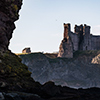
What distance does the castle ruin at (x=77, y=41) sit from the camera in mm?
104213

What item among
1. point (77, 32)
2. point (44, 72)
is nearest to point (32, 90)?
point (44, 72)

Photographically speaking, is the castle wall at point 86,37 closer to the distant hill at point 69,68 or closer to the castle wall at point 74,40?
the castle wall at point 74,40

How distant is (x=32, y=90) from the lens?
10.8m

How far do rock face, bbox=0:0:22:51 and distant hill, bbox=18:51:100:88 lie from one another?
3220 inches

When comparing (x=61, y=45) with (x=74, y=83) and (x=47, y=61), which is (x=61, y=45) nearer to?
(x=47, y=61)

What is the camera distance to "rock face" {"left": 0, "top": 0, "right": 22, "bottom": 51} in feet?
41.6

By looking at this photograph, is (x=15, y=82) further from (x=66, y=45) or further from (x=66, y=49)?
(x=66, y=49)

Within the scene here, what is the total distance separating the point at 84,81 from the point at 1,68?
317ft

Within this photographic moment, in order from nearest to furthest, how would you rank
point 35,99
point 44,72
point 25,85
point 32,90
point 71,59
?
1. point 35,99
2. point 32,90
3. point 25,85
4. point 44,72
5. point 71,59

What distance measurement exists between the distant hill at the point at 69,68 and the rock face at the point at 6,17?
8179 centimetres

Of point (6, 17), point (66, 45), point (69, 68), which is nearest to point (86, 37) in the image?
point (66, 45)

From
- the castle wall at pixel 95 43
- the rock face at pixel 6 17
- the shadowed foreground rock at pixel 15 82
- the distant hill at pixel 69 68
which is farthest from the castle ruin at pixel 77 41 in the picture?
the shadowed foreground rock at pixel 15 82

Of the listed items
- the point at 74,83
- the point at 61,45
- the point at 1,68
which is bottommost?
the point at 74,83

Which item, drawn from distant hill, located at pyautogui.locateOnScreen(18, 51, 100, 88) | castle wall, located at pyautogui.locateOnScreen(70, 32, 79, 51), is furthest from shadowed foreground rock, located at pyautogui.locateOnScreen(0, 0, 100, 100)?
castle wall, located at pyautogui.locateOnScreen(70, 32, 79, 51)
